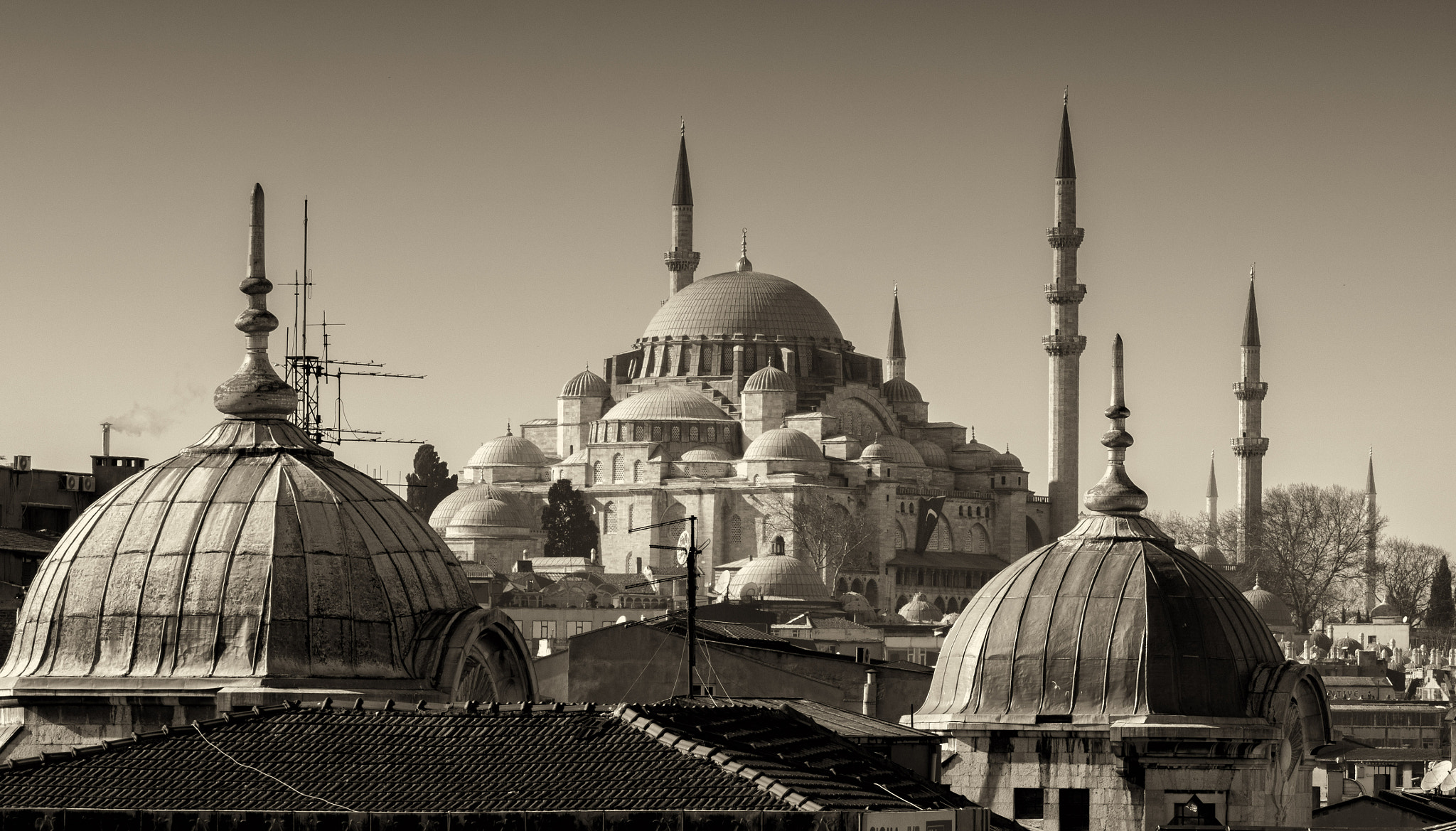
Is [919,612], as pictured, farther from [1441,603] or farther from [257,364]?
[257,364]

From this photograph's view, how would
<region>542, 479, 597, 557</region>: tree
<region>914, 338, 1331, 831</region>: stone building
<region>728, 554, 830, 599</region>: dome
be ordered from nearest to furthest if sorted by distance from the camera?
1. <region>914, 338, 1331, 831</region>: stone building
2. <region>728, 554, 830, 599</region>: dome
3. <region>542, 479, 597, 557</region>: tree

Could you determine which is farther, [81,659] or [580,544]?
[580,544]

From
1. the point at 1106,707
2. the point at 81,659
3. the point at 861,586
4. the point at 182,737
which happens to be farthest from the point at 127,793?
the point at 861,586

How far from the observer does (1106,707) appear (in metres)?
23.7

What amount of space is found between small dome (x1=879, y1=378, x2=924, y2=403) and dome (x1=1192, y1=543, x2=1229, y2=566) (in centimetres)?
2137

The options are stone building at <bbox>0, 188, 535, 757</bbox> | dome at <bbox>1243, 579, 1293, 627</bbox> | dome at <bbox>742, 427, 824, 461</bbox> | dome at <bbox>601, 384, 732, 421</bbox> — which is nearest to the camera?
stone building at <bbox>0, 188, 535, 757</bbox>

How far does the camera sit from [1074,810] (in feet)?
78.2

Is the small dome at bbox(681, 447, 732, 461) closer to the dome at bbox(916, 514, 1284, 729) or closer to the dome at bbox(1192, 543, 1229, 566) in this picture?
the dome at bbox(1192, 543, 1229, 566)

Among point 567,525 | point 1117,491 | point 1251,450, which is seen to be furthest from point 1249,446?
point 1117,491

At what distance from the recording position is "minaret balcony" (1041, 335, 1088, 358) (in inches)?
3797

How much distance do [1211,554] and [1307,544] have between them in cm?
605

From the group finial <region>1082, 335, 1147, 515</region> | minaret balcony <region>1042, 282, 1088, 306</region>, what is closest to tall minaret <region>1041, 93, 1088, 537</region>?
minaret balcony <region>1042, 282, 1088, 306</region>

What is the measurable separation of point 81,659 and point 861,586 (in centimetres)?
8530

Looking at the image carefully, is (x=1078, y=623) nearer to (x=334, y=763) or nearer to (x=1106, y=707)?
(x=1106, y=707)
